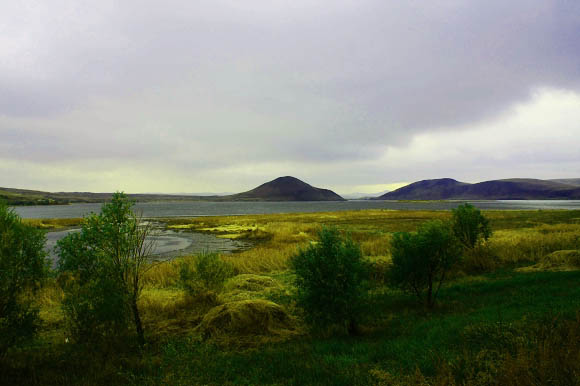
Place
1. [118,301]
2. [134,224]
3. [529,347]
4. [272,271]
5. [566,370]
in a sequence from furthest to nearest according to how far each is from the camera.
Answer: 1. [272,271]
2. [134,224]
3. [118,301]
4. [529,347]
5. [566,370]

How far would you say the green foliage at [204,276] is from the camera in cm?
1282

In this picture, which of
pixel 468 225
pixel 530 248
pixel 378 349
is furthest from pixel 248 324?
pixel 530 248

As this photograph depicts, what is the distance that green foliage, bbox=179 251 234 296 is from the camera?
12819 millimetres

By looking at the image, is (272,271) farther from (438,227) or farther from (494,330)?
(494,330)

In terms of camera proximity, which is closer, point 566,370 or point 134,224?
point 566,370

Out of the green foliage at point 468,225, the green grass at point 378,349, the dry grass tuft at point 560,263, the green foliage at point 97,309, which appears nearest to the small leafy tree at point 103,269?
the green foliage at point 97,309

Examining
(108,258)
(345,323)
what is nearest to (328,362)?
(345,323)

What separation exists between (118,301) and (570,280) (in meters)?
17.2

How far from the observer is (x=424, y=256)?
11320mm

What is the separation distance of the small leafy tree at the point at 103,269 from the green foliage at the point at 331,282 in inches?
210

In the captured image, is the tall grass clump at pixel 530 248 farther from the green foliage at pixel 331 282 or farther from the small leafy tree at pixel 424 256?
the green foliage at pixel 331 282

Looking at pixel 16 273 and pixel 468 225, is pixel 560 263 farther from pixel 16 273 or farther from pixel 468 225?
pixel 16 273

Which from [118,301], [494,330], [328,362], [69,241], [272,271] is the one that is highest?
[69,241]

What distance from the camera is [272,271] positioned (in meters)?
20.0
